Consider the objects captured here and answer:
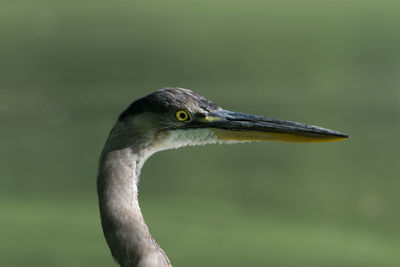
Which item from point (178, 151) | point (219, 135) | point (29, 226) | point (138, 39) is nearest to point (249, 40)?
point (138, 39)

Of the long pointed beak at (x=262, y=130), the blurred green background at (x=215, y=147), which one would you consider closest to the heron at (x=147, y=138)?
the long pointed beak at (x=262, y=130)

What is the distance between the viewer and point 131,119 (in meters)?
2.07

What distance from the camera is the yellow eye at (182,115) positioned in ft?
6.95

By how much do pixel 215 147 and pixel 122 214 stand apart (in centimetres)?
456

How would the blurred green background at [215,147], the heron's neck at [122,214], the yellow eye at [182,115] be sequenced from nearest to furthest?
the heron's neck at [122,214], the yellow eye at [182,115], the blurred green background at [215,147]

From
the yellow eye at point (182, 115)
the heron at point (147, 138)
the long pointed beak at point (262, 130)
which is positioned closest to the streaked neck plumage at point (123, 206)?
the heron at point (147, 138)

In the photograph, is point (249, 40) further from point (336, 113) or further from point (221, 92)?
point (336, 113)

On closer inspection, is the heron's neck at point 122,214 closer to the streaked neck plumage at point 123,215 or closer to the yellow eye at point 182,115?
the streaked neck plumage at point 123,215

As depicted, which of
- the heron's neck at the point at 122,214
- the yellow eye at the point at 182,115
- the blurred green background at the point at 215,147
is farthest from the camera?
the blurred green background at the point at 215,147

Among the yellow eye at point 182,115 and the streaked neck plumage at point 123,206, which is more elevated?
the yellow eye at point 182,115

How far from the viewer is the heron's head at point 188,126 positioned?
6.82 ft

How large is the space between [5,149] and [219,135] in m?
4.63

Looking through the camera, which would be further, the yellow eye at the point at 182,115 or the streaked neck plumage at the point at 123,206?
the yellow eye at the point at 182,115

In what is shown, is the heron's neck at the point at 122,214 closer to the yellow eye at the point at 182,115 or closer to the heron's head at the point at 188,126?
the heron's head at the point at 188,126
